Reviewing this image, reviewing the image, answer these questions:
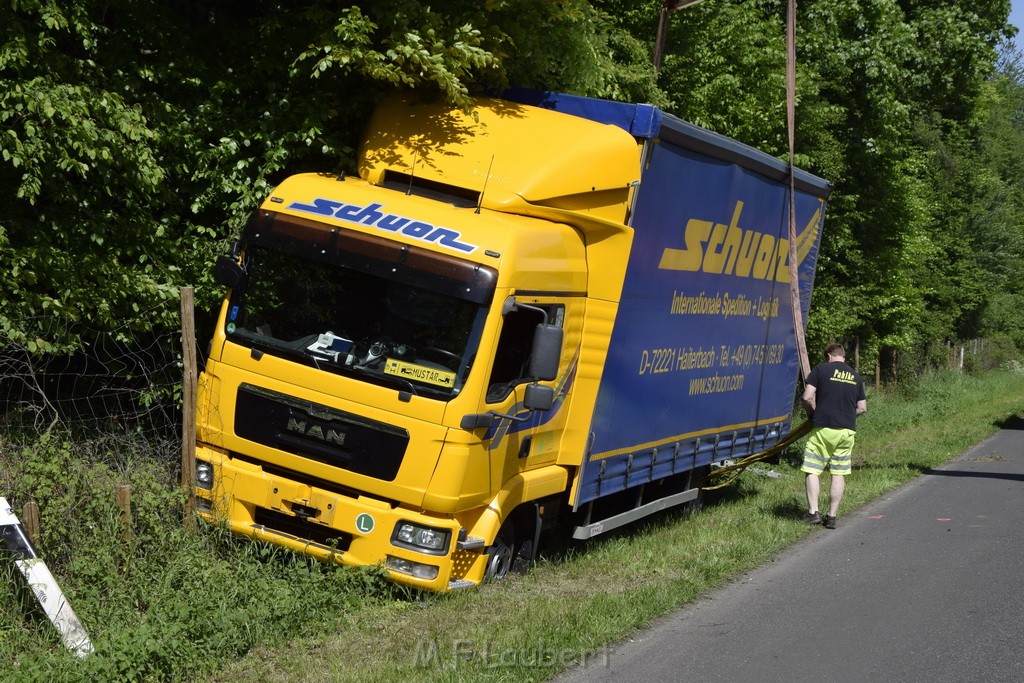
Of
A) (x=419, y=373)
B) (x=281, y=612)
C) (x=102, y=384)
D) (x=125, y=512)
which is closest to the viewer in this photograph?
(x=281, y=612)

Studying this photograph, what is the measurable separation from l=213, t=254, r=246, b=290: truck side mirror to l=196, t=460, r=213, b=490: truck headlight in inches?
46.9

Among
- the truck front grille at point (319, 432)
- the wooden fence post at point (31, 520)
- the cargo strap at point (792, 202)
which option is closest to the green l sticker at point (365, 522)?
the truck front grille at point (319, 432)

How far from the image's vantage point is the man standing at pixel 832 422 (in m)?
11.8

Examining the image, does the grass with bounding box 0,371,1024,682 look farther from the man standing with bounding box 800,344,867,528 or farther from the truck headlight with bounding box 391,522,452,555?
the man standing with bounding box 800,344,867,528

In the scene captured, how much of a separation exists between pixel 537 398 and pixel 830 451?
5250 millimetres

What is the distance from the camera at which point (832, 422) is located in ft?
38.6

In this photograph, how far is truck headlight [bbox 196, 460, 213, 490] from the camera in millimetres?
7719

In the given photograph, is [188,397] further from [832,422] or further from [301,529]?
[832,422]

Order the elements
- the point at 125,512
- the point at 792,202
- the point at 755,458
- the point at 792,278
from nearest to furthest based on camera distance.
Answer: the point at 125,512, the point at 792,202, the point at 792,278, the point at 755,458

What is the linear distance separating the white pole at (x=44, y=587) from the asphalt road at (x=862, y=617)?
2.50 metres

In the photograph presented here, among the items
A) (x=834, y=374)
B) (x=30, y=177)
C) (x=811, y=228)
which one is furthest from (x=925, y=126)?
(x=30, y=177)

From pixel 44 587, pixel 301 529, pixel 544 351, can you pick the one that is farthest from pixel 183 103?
pixel 44 587

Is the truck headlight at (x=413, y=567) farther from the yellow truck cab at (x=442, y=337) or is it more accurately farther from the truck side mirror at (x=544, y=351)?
the truck side mirror at (x=544, y=351)

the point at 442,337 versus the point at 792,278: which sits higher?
the point at 792,278
